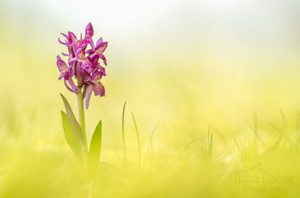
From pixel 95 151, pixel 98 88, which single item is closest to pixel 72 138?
pixel 95 151

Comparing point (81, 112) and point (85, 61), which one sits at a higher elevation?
point (85, 61)

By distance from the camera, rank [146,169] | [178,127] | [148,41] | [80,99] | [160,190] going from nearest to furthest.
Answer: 1. [160,190]
2. [146,169]
3. [80,99]
4. [178,127]
5. [148,41]

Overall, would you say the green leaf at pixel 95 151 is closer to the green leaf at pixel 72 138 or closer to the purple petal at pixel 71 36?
the green leaf at pixel 72 138

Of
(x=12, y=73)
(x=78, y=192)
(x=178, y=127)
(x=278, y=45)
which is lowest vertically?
(x=78, y=192)

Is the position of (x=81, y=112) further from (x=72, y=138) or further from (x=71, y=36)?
(x=71, y=36)

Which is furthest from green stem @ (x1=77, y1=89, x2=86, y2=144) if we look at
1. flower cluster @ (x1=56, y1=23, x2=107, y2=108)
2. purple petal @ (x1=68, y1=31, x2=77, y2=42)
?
purple petal @ (x1=68, y1=31, x2=77, y2=42)

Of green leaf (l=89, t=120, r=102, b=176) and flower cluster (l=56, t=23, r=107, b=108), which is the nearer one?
green leaf (l=89, t=120, r=102, b=176)

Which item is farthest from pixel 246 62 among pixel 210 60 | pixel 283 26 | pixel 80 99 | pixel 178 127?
pixel 80 99

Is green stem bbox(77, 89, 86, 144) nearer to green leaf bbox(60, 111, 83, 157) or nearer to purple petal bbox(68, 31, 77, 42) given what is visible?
green leaf bbox(60, 111, 83, 157)

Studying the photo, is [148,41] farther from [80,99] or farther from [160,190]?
[160,190]
